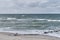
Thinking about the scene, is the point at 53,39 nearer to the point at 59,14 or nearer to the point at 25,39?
the point at 25,39

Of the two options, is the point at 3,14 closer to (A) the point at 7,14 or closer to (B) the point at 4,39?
(A) the point at 7,14

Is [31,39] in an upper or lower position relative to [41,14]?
lower

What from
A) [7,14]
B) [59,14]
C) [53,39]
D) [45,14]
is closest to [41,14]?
[45,14]

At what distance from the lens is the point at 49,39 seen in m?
13.2

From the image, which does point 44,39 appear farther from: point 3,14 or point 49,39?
point 3,14

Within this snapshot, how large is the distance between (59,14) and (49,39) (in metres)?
30.1

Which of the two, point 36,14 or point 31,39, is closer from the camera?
point 31,39

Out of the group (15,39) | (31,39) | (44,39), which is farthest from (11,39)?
(44,39)

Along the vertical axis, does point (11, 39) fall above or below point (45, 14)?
below

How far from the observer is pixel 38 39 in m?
13.1

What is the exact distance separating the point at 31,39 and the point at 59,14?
3046 centimetres

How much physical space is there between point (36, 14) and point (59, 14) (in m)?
5.76

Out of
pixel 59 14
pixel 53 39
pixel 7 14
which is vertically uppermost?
pixel 7 14

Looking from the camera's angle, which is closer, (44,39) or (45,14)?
(44,39)
